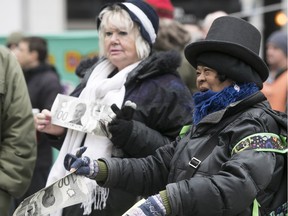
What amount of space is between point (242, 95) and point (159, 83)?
97 centimetres

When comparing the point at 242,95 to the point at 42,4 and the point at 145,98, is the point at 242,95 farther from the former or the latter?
the point at 42,4

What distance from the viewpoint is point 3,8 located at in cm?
1177

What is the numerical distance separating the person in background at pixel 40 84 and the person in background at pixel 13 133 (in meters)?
1.64

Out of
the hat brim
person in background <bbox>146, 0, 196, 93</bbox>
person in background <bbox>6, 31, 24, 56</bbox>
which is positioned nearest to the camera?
the hat brim

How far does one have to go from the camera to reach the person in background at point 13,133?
4.21 meters

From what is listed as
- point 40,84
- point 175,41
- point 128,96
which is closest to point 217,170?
point 128,96

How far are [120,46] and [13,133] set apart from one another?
79 centimetres

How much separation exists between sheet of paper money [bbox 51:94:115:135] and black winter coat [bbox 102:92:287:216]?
1.69 ft

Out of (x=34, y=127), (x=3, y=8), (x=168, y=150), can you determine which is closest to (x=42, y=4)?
(x=3, y=8)

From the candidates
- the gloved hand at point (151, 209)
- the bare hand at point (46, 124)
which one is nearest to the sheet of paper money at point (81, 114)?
the bare hand at point (46, 124)

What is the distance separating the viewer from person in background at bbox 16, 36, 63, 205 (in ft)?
20.4

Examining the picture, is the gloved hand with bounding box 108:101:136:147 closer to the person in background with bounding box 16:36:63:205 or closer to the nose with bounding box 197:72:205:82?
the nose with bounding box 197:72:205:82

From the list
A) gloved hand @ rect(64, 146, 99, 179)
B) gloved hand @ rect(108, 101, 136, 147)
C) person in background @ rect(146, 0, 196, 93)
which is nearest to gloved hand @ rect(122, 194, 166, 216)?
gloved hand @ rect(64, 146, 99, 179)

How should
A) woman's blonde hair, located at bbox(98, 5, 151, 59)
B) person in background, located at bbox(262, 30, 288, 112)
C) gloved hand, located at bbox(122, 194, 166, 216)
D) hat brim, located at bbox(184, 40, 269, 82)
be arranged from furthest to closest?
person in background, located at bbox(262, 30, 288, 112)
woman's blonde hair, located at bbox(98, 5, 151, 59)
hat brim, located at bbox(184, 40, 269, 82)
gloved hand, located at bbox(122, 194, 166, 216)
